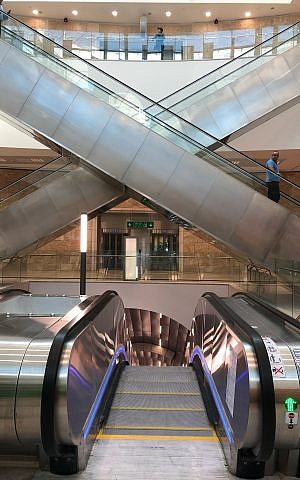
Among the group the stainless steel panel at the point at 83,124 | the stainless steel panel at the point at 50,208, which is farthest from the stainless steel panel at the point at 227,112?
the stainless steel panel at the point at 83,124

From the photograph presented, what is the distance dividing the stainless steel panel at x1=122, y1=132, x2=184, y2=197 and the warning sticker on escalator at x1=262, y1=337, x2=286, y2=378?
7.20 meters

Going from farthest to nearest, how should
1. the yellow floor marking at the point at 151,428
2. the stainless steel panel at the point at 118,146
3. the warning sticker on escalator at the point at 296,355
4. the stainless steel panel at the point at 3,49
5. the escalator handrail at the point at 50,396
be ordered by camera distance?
the stainless steel panel at the point at 3,49 → the stainless steel panel at the point at 118,146 → the yellow floor marking at the point at 151,428 → the warning sticker on escalator at the point at 296,355 → the escalator handrail at the point at 50,396

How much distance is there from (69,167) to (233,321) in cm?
987

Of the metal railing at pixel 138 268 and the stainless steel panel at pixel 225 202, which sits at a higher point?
the stainless steel panel at pixel 225 202

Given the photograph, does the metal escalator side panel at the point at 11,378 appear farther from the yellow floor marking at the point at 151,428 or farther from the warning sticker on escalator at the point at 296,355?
the warning sticker on escalator at the point at 296,355

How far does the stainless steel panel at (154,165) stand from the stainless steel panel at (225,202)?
0.99 metres

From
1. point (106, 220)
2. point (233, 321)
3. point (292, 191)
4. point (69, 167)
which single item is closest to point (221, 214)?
point (292, 191)

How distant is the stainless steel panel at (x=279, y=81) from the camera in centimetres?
1339

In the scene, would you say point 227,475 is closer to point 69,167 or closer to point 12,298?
point 12,298

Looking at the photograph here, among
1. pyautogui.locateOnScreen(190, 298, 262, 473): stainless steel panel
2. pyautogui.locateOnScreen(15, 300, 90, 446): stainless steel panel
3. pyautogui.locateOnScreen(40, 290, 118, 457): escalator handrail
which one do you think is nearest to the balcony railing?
pyautogui.locateOnScreen(190, 298, 262, 473): stainless steel panel

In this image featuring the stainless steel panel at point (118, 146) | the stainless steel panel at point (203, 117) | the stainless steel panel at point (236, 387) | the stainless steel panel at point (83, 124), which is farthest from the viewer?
the stainless steel panel at point (203, 117)

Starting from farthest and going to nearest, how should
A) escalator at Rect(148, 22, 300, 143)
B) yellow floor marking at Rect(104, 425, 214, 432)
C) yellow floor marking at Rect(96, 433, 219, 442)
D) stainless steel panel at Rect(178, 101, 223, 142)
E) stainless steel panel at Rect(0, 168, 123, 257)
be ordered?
1. stainless steel panel at Rect(178, 101, 223, 142)
2. escalator at Rect(148, 22, 300, 143)
3. stainless steel panel at Rect(0, 168, 123, 257)
4. yellow floor marking at Rect(104, 425, 214, 432)
5. yellow floor marking at Rect(96, 433, 219, 442)

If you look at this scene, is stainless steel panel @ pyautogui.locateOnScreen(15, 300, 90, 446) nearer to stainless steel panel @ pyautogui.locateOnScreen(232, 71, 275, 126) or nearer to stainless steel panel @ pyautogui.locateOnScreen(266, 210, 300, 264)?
stainless steel panel @ pyautogui.locateOnScreen(266, 210, 300, 264)

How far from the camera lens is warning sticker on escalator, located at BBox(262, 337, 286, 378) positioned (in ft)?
12.0
